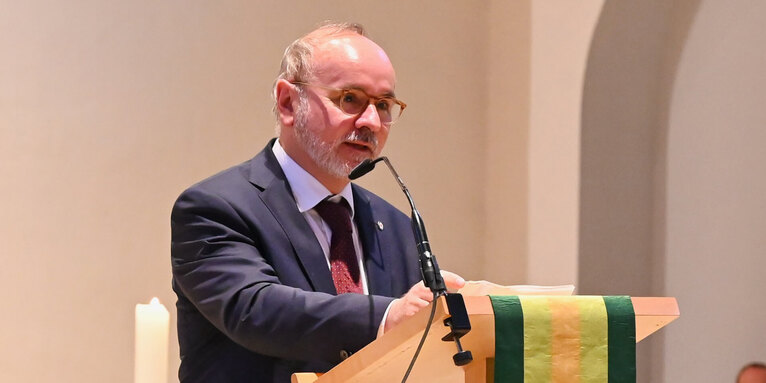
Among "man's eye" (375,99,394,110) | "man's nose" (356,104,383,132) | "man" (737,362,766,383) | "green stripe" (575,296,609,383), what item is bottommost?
"man" (737,362,766,383)

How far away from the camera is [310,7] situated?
4.88 metres

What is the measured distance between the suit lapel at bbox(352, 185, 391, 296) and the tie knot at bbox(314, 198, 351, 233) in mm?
67

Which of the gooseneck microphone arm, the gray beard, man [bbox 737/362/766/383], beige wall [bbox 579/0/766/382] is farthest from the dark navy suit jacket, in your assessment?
beige wall [bbox 579/0/766/382]

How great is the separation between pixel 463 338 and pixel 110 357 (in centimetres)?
276

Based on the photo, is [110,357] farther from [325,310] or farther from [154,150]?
[325,310]

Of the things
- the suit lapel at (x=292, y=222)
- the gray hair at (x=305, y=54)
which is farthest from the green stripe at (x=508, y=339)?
the gray hair at (x=305, y=54)

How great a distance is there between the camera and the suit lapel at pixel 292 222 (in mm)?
2646

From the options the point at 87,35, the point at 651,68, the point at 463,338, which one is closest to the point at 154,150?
the point at 87,35

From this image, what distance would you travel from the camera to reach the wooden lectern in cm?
184

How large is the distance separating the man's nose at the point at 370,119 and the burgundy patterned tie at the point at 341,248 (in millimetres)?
242

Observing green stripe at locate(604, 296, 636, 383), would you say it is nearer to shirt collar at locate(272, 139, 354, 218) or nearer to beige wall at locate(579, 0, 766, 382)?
shirt collar at locate(272, 139, 354, 218)

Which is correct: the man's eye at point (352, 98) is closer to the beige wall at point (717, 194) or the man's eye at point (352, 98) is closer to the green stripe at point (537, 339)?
the green stripe at point (537, 339)

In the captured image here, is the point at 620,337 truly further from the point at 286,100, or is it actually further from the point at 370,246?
the point at 286,100

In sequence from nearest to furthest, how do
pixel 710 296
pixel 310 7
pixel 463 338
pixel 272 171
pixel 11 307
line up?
pixel 463 338 < pixel 272 171 < pixel 11 307 < pixel 710 296 < pixel 310 7
